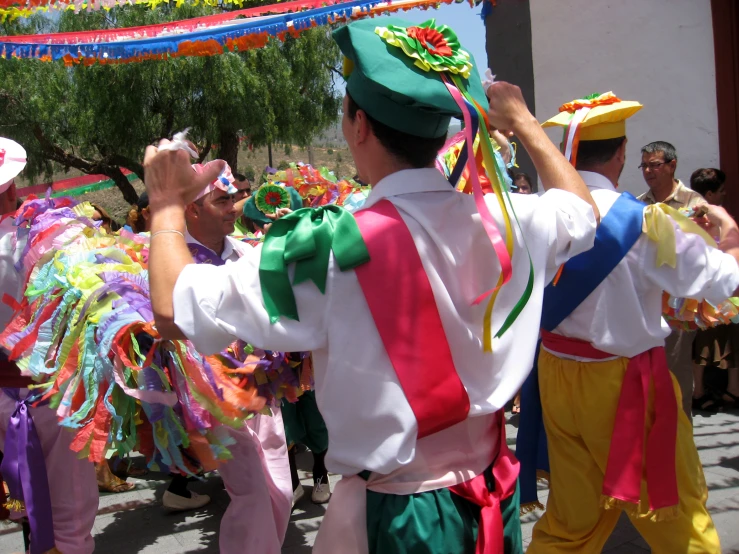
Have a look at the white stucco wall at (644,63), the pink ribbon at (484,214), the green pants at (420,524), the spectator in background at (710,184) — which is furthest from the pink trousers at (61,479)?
the white stucco wall at (644,63)

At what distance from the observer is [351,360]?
160 cm

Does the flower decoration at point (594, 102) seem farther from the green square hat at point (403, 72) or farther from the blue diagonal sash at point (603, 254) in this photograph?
the green square hat at point (403, 72)

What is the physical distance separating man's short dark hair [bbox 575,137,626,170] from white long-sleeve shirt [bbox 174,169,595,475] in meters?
1.05

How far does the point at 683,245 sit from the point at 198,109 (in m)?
14.8

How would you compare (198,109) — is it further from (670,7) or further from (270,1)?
(670,7)

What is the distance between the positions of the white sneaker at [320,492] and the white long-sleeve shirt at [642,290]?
2404 millimetres

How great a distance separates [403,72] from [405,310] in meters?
0.49

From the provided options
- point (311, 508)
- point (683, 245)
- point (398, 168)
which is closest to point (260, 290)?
point (398, 168)

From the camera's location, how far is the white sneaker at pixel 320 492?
4654 mm

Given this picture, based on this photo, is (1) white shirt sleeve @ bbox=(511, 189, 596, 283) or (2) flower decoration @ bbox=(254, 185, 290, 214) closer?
(1) white shirt sleeve @ bbox=(511, 189, 596, 283)

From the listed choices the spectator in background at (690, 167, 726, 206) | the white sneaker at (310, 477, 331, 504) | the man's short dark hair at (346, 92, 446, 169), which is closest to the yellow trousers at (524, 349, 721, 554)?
the man's short dark hair at (346, 92, 446, 169)

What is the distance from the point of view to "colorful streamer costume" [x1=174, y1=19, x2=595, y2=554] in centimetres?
156

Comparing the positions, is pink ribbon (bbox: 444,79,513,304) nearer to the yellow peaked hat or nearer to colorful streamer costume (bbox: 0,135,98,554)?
the yellow peaked hat

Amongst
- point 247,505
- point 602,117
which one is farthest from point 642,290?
point 247,505
